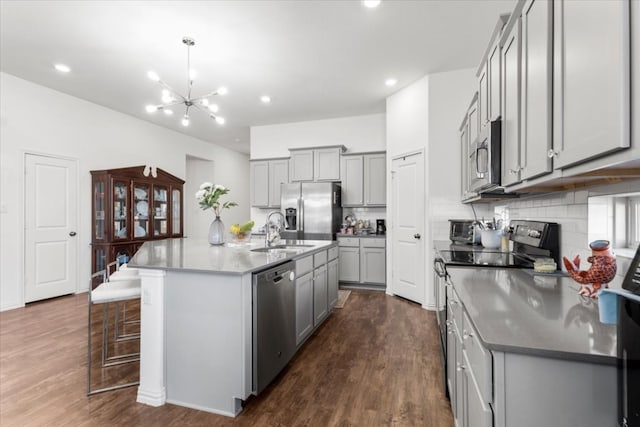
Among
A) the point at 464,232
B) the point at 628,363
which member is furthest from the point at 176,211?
the point at 628,363

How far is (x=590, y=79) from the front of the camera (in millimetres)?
872

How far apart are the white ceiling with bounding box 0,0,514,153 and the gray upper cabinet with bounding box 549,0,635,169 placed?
2.08 m

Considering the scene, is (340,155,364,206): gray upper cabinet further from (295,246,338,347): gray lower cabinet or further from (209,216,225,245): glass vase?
(209,216,225,245): glass vase

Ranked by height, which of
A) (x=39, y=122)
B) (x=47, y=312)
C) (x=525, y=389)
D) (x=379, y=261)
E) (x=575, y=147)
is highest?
(x=39, y=122)

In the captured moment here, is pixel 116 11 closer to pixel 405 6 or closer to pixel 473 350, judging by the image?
pixel 405 6

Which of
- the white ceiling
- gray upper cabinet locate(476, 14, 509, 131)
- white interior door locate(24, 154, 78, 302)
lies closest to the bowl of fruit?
the white ceiling

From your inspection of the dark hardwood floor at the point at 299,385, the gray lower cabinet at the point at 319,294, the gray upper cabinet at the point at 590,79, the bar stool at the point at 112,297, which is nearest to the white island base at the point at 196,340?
the dark hardwood floor at the point at 299,385

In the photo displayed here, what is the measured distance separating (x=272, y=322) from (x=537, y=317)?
1.58 meters

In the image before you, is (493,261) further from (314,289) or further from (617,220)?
(314,289)

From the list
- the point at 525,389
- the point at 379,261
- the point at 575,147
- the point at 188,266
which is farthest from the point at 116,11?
A: the point at 379,261

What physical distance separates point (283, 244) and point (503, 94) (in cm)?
248

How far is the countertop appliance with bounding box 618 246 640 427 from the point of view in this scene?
65 cm

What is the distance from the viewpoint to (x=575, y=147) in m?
0.95

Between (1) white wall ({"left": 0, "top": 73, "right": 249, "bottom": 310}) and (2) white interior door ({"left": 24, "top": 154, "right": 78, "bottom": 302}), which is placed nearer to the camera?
(1) white wall ({"left": 0, "top": 73, "right": 249, "bottom": 310})
